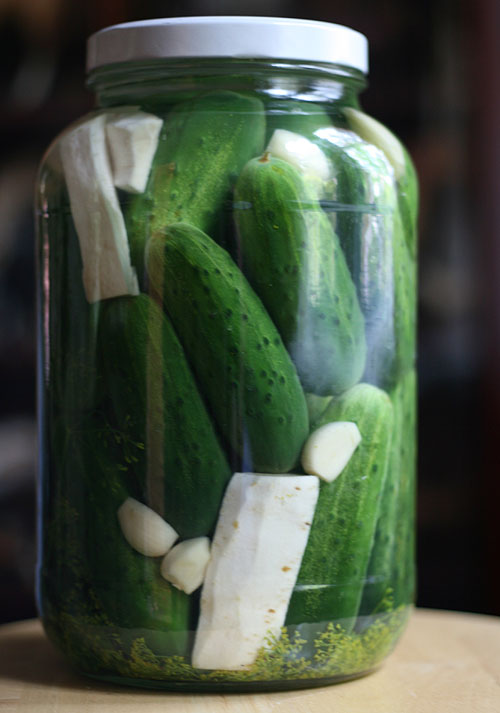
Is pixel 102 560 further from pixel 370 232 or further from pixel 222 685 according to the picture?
pixel 370 232

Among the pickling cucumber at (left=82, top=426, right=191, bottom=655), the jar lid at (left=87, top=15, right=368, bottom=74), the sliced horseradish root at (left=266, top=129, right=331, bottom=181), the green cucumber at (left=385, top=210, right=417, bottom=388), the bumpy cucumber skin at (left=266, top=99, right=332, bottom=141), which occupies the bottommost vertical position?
the pickling cucumber at (left=82, top=426, right=191, bottom=655)

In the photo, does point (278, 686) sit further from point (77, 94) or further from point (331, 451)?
point (77, 94)

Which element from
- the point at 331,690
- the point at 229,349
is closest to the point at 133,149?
the point at 229,349

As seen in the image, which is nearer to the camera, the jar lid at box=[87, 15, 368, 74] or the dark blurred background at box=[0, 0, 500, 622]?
the jar lid at box=[87, 15, 368, 74]

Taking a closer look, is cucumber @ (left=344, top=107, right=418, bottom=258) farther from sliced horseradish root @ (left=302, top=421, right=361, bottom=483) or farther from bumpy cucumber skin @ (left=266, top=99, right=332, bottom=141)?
sliced horseradish root @ (left=302, top=421, right=361, bottom=483)

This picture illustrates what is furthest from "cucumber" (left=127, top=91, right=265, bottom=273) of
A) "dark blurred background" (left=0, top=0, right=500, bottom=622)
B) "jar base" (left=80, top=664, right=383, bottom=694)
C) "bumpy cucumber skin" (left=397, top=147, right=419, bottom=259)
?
"dark blurred background" (left=0, top=0, right=500, bottom=622)

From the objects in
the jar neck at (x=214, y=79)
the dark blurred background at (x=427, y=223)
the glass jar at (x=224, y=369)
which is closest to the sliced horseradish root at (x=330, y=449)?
the glass jar at (x=224, y=369)
